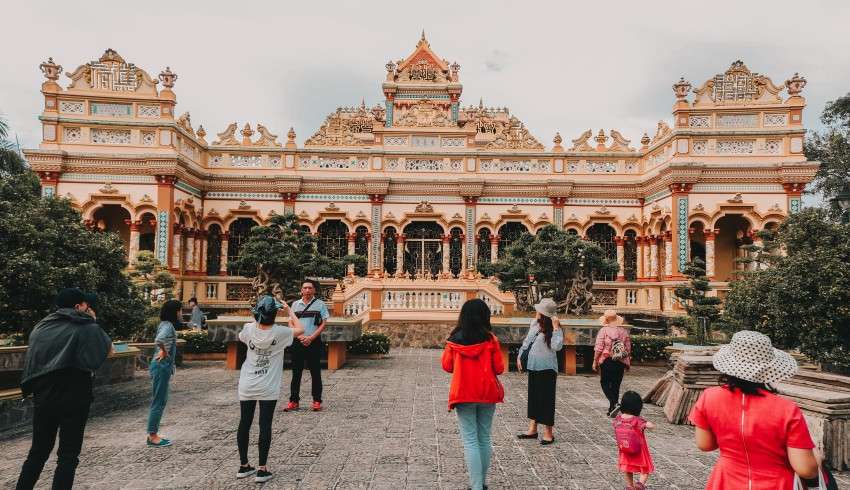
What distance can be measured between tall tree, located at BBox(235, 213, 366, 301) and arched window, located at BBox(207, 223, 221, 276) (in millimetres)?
8819

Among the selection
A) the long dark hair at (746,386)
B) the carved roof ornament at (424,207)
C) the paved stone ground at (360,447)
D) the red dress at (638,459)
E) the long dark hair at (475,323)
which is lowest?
the paved stone ground at (360,447)

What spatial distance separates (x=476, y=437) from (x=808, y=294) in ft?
21.4

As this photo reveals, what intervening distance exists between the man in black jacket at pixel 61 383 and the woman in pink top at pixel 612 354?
224 inches

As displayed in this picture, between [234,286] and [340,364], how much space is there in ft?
34.5

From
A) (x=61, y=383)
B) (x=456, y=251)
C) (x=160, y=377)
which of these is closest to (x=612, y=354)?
(x=160, y=377)

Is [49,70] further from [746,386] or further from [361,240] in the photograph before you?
[746,386]

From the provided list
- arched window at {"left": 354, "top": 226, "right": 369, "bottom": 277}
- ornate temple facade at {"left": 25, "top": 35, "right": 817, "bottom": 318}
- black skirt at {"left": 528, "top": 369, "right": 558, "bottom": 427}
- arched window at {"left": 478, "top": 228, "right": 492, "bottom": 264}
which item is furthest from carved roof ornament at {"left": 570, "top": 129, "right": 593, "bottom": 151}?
black skirt at {"left": 528, "top": 369, "right": 558, "bottom": 427}

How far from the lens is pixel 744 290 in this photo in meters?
9.26

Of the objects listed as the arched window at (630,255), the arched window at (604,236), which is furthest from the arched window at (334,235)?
the arched window at (630,255)

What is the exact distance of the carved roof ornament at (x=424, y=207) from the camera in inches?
840

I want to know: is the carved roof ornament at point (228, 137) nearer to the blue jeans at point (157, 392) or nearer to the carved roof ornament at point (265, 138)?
the carved roof ornament at point (265, 138)

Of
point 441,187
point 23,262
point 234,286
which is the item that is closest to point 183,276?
point 234,286

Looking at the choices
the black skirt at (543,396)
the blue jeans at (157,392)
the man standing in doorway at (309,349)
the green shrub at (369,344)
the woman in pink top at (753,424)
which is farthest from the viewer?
the green shrub at (369,344)

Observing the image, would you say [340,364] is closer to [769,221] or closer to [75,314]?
[75,314]
